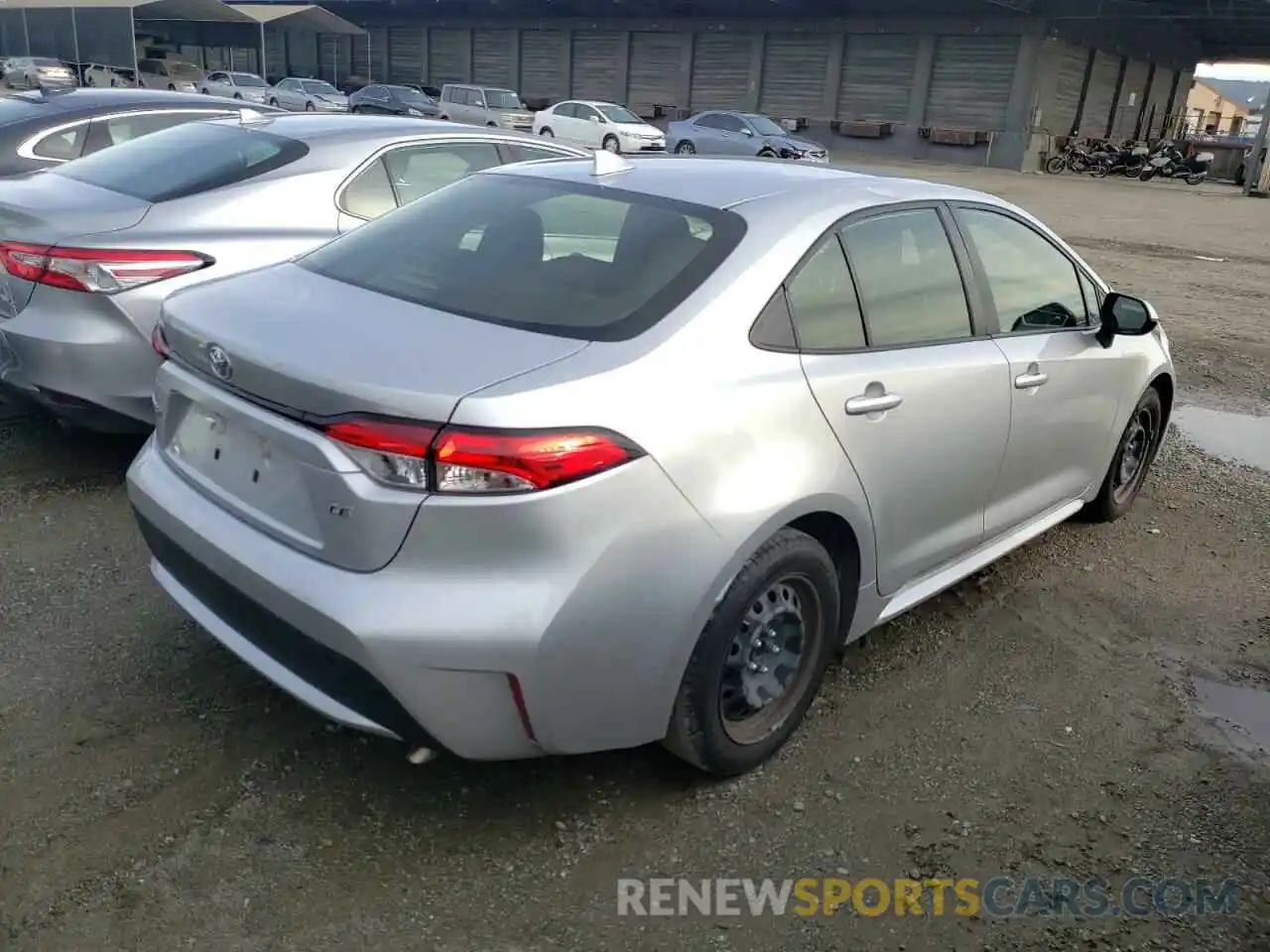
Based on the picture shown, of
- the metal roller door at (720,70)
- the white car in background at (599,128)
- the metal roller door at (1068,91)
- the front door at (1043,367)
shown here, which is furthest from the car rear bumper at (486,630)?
the metal roller door at (720,70)

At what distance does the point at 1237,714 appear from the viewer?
3541mm

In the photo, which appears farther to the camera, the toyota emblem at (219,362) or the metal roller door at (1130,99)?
the metal roller door at (1130,99)

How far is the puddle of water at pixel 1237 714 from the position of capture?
11.0ft

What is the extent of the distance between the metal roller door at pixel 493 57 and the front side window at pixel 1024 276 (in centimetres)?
5075

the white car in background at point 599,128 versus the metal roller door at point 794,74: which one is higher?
the metal roller door at point 794,74

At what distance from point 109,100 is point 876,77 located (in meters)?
37.7

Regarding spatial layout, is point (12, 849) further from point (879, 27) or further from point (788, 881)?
point (879, 27)

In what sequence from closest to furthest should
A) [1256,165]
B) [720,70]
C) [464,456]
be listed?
[464,456], [1256,165], [720,70]

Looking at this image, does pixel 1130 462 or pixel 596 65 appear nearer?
pixel 1130 462

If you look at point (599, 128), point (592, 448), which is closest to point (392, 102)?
point (599, 128)

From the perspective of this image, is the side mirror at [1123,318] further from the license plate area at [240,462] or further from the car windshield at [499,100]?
the car windshield at [499,100]

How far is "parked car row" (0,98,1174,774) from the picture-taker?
233 centimetres

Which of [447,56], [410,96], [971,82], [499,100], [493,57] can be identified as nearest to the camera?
[499,100]

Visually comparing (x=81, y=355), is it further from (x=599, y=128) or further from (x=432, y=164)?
(x=599, y=128)
